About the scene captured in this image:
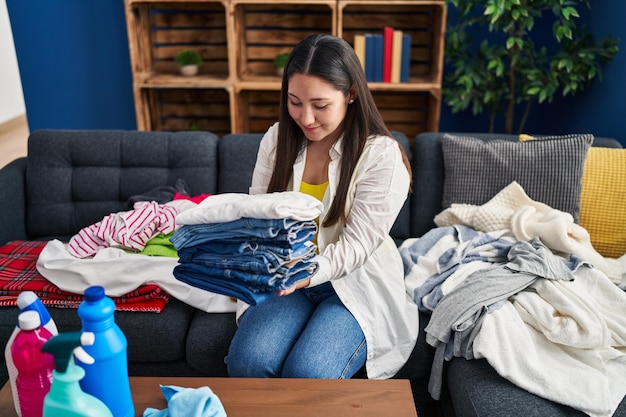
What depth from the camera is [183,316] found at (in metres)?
1.68

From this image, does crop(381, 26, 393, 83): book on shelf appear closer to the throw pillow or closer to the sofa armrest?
the throw pillow

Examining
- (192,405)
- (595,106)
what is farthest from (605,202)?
(192,405)

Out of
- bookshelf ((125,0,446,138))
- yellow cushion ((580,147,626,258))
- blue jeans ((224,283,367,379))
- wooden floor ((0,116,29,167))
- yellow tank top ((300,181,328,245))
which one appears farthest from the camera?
wooden floor ((0,116,29,167))

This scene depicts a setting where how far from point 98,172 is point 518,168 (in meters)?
1.59

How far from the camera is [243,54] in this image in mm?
3277

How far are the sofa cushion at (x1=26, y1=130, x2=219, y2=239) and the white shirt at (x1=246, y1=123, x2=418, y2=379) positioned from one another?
Result: 0.73 metres

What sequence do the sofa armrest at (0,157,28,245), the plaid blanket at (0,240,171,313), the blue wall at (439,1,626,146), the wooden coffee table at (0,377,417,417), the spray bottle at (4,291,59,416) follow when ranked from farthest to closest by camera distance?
the blue wall at (439,1,626,146) < the sofa armrest at (0,157,28,245) < the plaid blanket at (0,240,171,313) < the wooden coffee table at (0,377,417,417) < the spray bottle at (4,291,59,416)

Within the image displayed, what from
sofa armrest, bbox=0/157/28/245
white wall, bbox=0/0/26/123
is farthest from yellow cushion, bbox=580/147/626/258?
white wall, bbox=0/0/26/123

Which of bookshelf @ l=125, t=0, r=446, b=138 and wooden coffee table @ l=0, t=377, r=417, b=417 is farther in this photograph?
bookshelf @ l=125, t=0, r=446, b=138

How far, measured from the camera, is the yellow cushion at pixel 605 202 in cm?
193

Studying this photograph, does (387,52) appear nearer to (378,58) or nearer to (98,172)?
(378,58)

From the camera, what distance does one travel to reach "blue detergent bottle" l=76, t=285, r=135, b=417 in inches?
33.6

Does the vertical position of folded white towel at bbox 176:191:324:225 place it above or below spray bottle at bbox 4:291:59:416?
above

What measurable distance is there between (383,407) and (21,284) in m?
1.25
